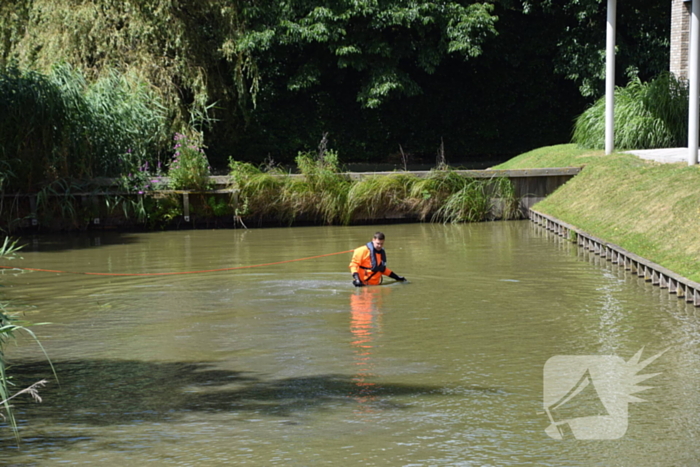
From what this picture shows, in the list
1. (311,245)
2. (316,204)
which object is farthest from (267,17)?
(311,245)

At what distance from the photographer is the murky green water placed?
24.3 ft

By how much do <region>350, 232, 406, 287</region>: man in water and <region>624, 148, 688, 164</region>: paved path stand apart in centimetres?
932

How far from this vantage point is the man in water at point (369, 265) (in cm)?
1438

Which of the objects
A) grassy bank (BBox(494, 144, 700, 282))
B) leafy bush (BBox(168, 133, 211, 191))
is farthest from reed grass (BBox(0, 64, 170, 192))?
grassy bank (BBox(494, 144, 700, 282))

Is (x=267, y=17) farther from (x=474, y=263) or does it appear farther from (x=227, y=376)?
(x=227, y=376)

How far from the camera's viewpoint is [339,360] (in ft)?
32.9

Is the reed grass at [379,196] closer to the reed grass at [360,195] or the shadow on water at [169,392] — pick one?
the reed grass at [360,195]

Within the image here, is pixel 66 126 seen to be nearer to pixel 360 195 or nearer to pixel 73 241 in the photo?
pixel 73 241

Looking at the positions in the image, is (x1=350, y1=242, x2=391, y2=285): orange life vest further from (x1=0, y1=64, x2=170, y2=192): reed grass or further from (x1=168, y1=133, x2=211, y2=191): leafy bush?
(x1=0, y1=64, x2=170, y2=192): reed grass

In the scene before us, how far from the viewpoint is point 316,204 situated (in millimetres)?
23203

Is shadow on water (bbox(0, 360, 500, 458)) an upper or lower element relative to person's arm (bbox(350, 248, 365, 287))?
lower

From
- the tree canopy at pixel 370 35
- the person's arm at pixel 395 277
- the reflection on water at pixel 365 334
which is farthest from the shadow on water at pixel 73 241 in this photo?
the tree canopy at pixel 370 35

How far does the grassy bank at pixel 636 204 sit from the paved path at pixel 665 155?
13.4 inches

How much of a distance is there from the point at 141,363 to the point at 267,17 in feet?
71.4
